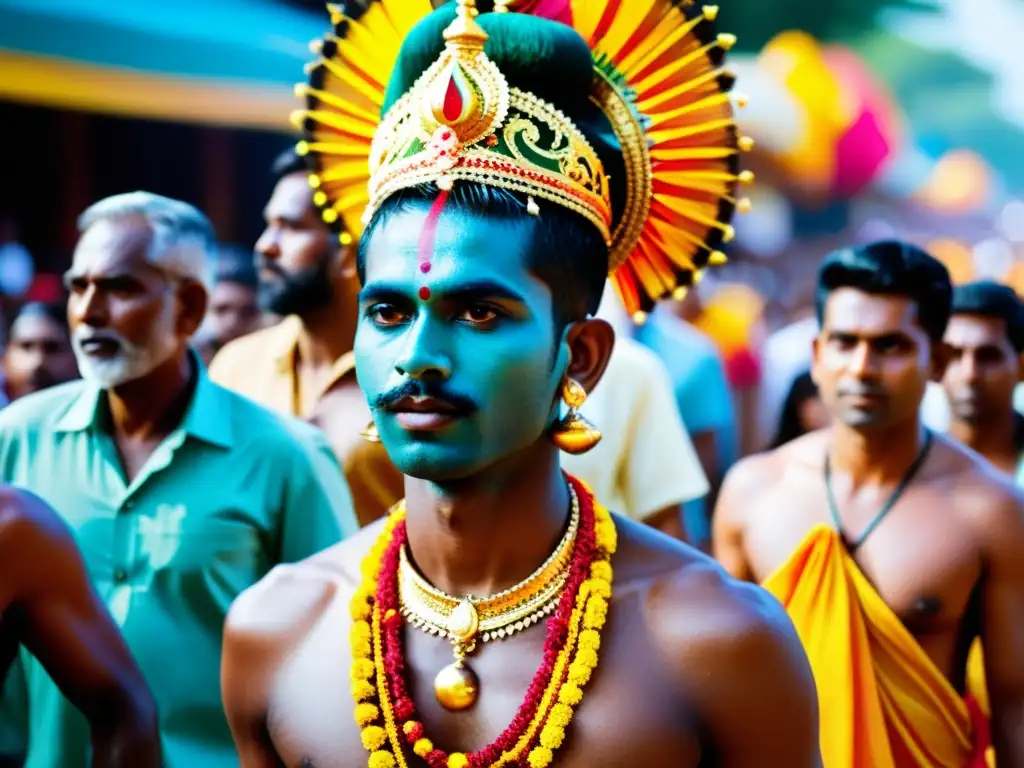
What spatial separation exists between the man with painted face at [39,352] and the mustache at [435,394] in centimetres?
471

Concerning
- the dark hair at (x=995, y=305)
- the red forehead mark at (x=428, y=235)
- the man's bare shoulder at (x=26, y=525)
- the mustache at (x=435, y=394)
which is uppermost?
the red forehead mark at (x=428, y=235)

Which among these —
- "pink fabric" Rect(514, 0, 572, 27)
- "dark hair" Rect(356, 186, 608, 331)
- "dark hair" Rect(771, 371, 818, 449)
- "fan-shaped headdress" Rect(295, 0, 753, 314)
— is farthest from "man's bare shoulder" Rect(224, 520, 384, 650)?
"dark hair" Rect(771, 371, 818, 449)

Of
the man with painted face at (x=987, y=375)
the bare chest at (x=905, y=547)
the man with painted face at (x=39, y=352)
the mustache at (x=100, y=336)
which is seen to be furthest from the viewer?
the man with painted face at (x=39, y=352)

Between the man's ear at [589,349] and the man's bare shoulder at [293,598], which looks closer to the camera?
the man's ear at [589,349]

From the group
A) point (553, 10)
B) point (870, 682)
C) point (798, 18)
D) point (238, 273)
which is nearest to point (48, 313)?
point (238, 273)

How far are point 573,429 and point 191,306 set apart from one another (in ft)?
7.27

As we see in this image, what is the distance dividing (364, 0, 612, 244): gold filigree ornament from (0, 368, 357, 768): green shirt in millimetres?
1597

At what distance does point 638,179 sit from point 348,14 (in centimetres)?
69

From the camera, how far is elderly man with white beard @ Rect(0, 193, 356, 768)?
12.1 ft

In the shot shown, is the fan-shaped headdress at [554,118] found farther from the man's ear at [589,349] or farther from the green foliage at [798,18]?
the green foliage at [798,18]

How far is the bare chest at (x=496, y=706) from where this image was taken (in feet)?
7.36

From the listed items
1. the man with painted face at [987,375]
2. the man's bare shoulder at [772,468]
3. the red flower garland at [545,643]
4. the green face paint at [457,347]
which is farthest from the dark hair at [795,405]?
the green face paint at [457,347]

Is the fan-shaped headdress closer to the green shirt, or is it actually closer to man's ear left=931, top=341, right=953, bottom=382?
the green shirt

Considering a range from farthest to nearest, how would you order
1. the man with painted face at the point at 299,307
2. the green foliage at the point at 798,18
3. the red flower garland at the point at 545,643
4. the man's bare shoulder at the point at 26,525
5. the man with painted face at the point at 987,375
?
the green foliage at the point at 798,18
the man with painted face at the point at 987,375
the man with painted face at the point at 299,307
the man's bare shoulder at the point at 26,525
the red flower garland at the point at 545,643
